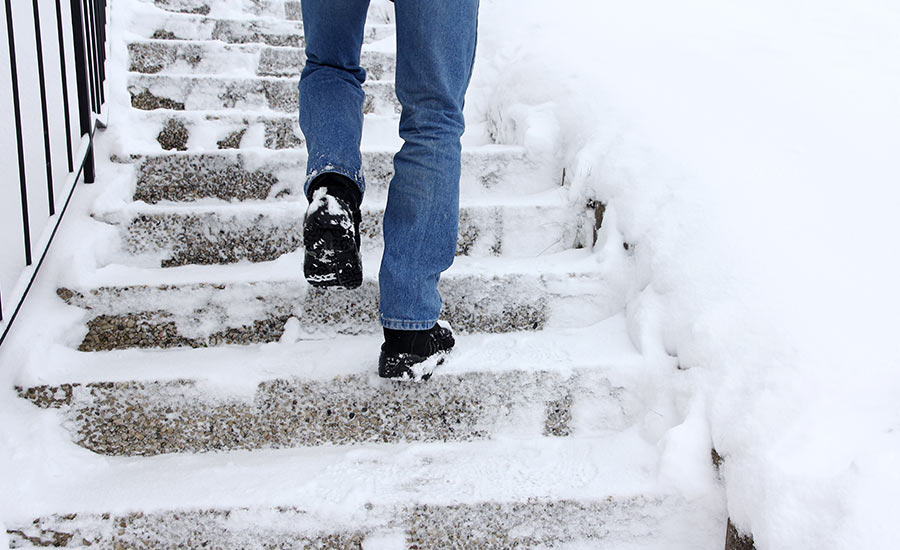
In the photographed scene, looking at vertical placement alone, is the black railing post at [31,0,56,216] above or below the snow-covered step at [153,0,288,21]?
below

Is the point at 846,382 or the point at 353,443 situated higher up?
the point at 846,382

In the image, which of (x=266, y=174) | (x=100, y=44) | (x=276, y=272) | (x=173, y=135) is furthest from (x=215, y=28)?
(x=276, y=272)

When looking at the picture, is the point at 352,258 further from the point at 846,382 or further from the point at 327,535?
the point at 846,382

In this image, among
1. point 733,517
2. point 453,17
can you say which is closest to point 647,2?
point 453,17

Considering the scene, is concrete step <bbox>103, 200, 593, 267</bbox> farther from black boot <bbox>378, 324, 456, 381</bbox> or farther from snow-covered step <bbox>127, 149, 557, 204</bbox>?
black boot <bbox>378, 324, 456, 381</bbox>

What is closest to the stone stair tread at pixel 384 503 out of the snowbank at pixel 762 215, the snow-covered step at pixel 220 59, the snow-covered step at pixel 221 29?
the snowbank at pixel 762 215

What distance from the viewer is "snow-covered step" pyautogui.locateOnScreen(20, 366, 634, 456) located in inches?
50.6

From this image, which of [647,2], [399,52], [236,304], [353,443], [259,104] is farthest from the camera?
[647,2]

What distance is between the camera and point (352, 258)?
1.25 metres

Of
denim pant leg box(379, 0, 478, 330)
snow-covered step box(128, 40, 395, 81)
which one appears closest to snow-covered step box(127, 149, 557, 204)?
denim pant leg box(379, 0, 478, 330)

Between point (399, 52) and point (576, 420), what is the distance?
85 cm

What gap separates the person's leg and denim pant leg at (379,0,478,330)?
88 millimetres

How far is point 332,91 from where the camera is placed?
1.31 metres

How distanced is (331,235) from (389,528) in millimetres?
556
